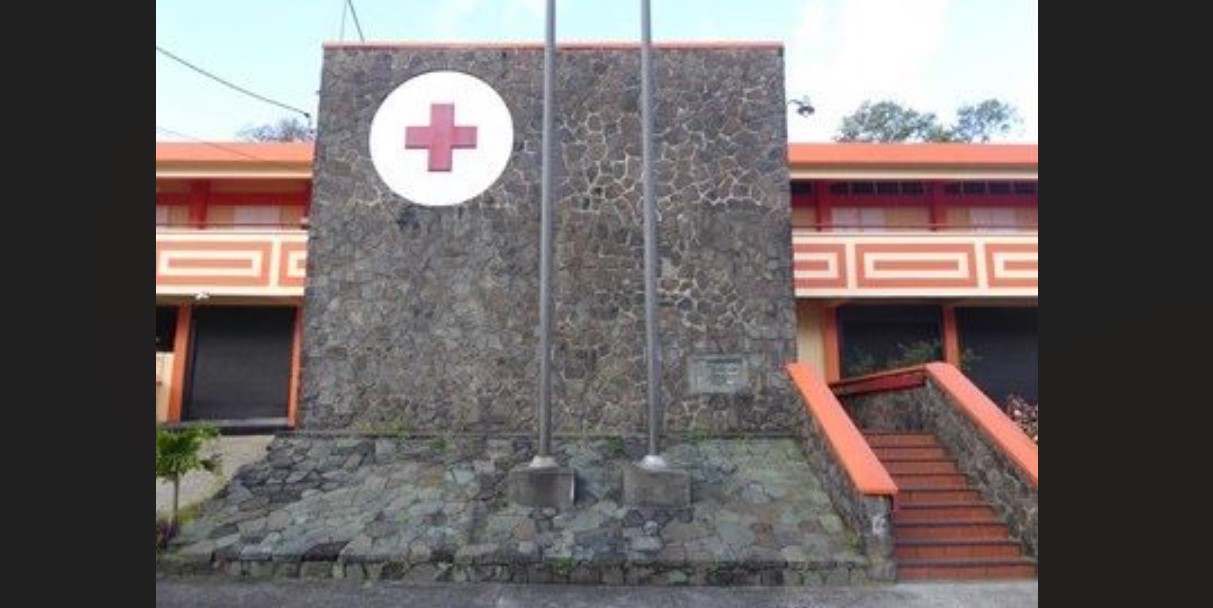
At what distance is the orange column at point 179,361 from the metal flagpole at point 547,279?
7.35 meters

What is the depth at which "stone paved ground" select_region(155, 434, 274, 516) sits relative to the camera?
8281 millimetres

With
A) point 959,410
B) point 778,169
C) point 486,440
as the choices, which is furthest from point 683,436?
point 778,169

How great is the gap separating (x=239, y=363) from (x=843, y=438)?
9964 millimetres

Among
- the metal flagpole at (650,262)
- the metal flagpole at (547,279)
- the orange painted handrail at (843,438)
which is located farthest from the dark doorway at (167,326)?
the orange painted handrail at (843,438)

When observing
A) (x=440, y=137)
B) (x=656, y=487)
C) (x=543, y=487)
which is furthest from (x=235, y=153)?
(x=656, y=487)

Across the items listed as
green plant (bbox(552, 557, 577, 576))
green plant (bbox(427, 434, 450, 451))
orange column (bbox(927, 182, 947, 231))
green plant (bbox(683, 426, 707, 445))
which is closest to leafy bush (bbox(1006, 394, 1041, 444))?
orange column (bbox(927, 182, 947, 231))

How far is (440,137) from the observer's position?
34.9ft

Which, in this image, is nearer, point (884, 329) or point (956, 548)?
point (956, 548)

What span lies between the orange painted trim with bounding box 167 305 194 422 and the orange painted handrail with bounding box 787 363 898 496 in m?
9.66

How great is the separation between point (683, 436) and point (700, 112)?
14.8 ft

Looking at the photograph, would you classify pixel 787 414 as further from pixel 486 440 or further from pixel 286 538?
pixel 286 538

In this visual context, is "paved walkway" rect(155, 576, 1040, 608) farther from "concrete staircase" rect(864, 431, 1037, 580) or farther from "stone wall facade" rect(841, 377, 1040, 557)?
"stone wall facade" rect(841, 377, 1040, 557)

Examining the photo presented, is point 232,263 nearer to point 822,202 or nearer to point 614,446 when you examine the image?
point 614,446

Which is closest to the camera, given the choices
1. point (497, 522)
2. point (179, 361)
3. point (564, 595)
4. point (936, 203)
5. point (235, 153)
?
point (564, 595)
